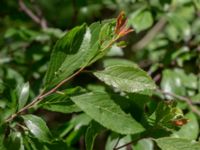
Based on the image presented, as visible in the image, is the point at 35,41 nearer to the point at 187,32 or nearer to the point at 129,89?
the point at 187,32

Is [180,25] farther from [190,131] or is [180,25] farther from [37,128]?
[37,128]

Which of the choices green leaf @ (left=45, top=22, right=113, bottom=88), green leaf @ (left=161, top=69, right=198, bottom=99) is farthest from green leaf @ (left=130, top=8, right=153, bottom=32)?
green leaf @ (left=45, top=22, right=113, bottom=88)

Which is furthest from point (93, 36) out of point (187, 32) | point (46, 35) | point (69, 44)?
point (187, 32)

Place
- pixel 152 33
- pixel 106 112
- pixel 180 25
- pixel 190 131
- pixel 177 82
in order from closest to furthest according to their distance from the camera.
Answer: pixel 106 112, pixel 190 131, pixel 177 82, pixel 180 25, pixel 152 33

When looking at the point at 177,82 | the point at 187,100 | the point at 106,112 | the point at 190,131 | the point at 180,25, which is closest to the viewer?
the point at 106,112

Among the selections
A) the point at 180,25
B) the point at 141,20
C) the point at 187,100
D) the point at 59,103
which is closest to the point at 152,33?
the point at 180,25

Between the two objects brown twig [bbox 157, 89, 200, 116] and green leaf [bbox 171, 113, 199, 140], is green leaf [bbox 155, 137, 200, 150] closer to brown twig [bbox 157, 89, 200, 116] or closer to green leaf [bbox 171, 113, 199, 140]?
green leaf [bbox 171, 113, 199, 140]

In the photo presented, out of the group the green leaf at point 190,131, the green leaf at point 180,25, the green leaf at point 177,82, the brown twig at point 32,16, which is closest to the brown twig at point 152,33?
the green leaf at point 180,25

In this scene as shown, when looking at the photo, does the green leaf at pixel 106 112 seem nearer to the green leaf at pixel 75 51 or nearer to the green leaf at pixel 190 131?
the green leaf at pixel 75 51
